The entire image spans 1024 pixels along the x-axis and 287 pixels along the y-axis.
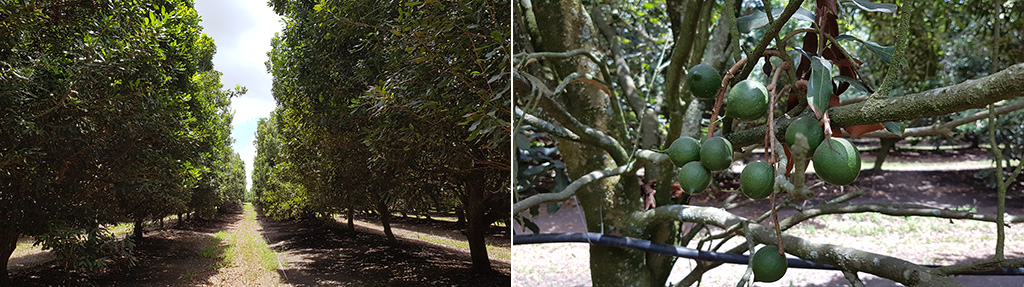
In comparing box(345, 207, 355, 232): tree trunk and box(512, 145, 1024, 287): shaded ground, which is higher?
box(345, 207, 355, 232): tree trunk

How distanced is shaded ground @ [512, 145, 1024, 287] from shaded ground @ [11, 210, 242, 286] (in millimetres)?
848

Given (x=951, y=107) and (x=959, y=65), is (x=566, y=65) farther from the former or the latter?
(x=959, y=65)

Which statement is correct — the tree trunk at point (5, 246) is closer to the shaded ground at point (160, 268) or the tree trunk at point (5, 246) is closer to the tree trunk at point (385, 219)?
the shaded ground at point (160, 268)

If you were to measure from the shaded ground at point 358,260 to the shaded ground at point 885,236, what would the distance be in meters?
0.30

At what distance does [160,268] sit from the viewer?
4.67 ft

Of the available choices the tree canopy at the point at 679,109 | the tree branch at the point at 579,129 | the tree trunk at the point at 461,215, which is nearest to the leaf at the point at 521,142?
the tree canopy at the point at 679,109

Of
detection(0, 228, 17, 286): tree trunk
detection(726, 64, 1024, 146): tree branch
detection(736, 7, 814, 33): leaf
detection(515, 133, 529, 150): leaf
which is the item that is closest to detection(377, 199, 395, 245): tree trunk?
detection(515, 133, 529, 150): leaf

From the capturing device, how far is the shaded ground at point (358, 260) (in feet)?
4.70

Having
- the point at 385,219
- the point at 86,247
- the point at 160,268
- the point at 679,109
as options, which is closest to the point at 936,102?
the point at 679,109

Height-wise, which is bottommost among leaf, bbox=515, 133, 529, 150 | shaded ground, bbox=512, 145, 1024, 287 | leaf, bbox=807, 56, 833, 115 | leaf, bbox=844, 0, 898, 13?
shaded ground, bbox=512, 145, 1024, 287

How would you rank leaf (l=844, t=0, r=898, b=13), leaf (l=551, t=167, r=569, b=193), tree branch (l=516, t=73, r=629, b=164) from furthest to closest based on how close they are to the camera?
1. leaf (l=551, t=167, r=569, b=193)
2. tree branch (l=516, t=73, r=629, b=164)
3. leaf (l=844, t=0, r=898, b=13)

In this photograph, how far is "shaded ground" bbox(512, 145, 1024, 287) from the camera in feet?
12.0

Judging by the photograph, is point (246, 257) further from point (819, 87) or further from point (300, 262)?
point (819, 87)

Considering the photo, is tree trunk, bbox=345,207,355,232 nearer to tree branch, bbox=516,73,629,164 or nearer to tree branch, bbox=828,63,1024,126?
tree branch, bbox=516,73,629,164
